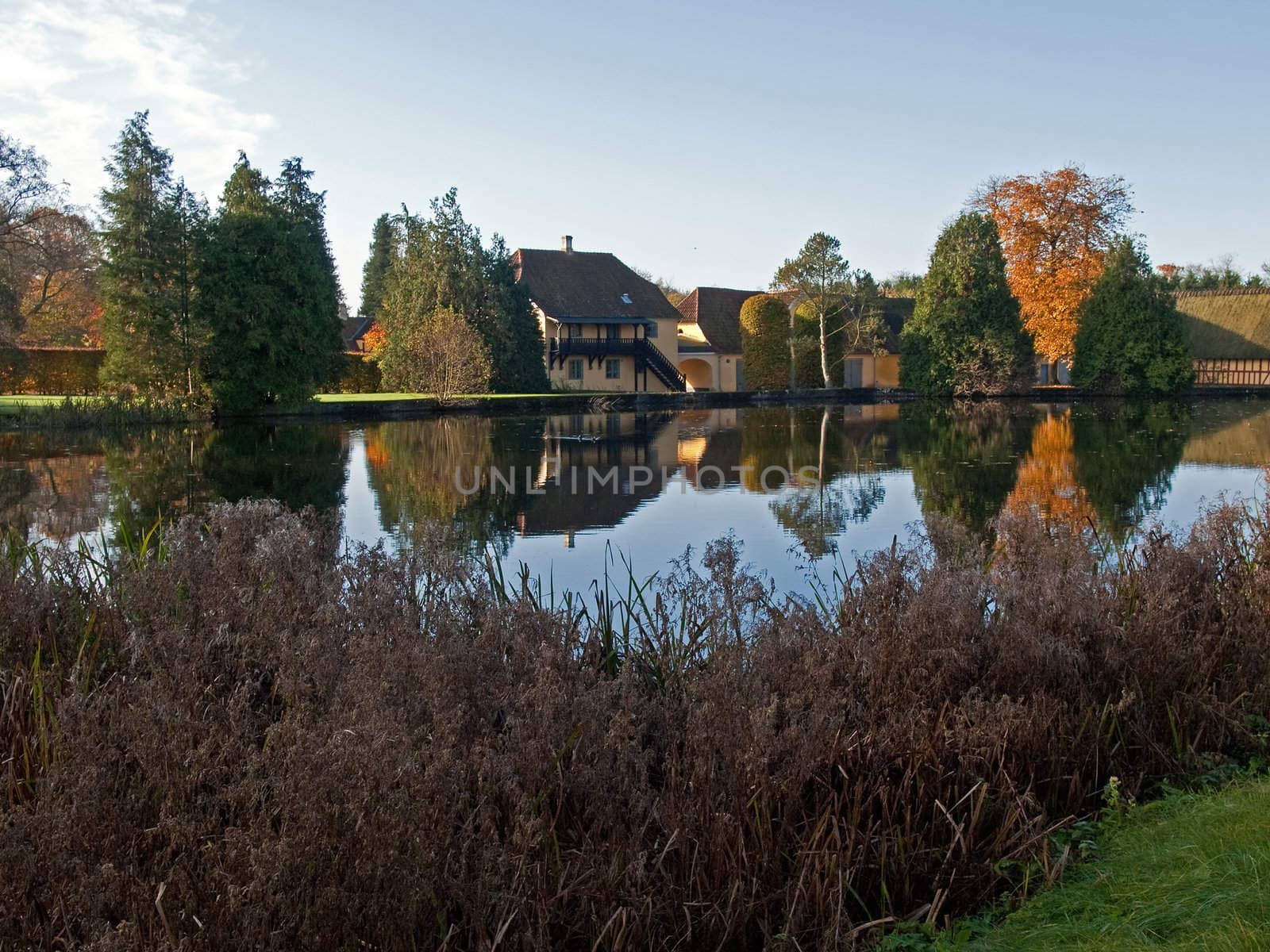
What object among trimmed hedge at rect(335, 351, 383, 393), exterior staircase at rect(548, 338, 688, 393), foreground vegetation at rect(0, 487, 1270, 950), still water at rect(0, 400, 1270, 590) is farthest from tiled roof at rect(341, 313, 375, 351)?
foreground vegetation at rect(0, 487, 1270, 950)

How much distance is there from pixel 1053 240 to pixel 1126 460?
1403 inches

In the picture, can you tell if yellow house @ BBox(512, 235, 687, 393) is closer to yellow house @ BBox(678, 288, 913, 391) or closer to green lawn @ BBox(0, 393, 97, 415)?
yellow house @ BBox(678, 288, 913, 391)

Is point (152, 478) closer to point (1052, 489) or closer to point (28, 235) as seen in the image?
point (1052, 489)

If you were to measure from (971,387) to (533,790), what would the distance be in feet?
154

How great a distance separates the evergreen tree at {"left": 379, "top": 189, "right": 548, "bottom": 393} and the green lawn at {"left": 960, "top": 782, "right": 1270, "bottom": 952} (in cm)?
3842

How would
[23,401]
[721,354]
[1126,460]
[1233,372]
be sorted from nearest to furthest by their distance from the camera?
[1126,460] → [23,401] → [1233,372] → [721,354]

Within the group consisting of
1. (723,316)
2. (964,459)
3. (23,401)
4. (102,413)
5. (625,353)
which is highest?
(723,316)

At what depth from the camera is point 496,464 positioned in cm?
1842

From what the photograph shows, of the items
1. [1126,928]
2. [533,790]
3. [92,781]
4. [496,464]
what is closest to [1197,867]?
[1126,928]

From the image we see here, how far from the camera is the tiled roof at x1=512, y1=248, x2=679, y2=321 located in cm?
5091

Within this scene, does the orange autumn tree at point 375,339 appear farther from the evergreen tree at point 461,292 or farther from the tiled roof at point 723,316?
the tiled roof at point 723,316

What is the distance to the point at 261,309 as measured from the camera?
103 feet

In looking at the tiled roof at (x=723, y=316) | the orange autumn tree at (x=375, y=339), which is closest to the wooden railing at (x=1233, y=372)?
the tiled roof at (x=723, y=316)

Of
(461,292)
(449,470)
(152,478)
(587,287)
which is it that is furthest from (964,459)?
(587,287)
